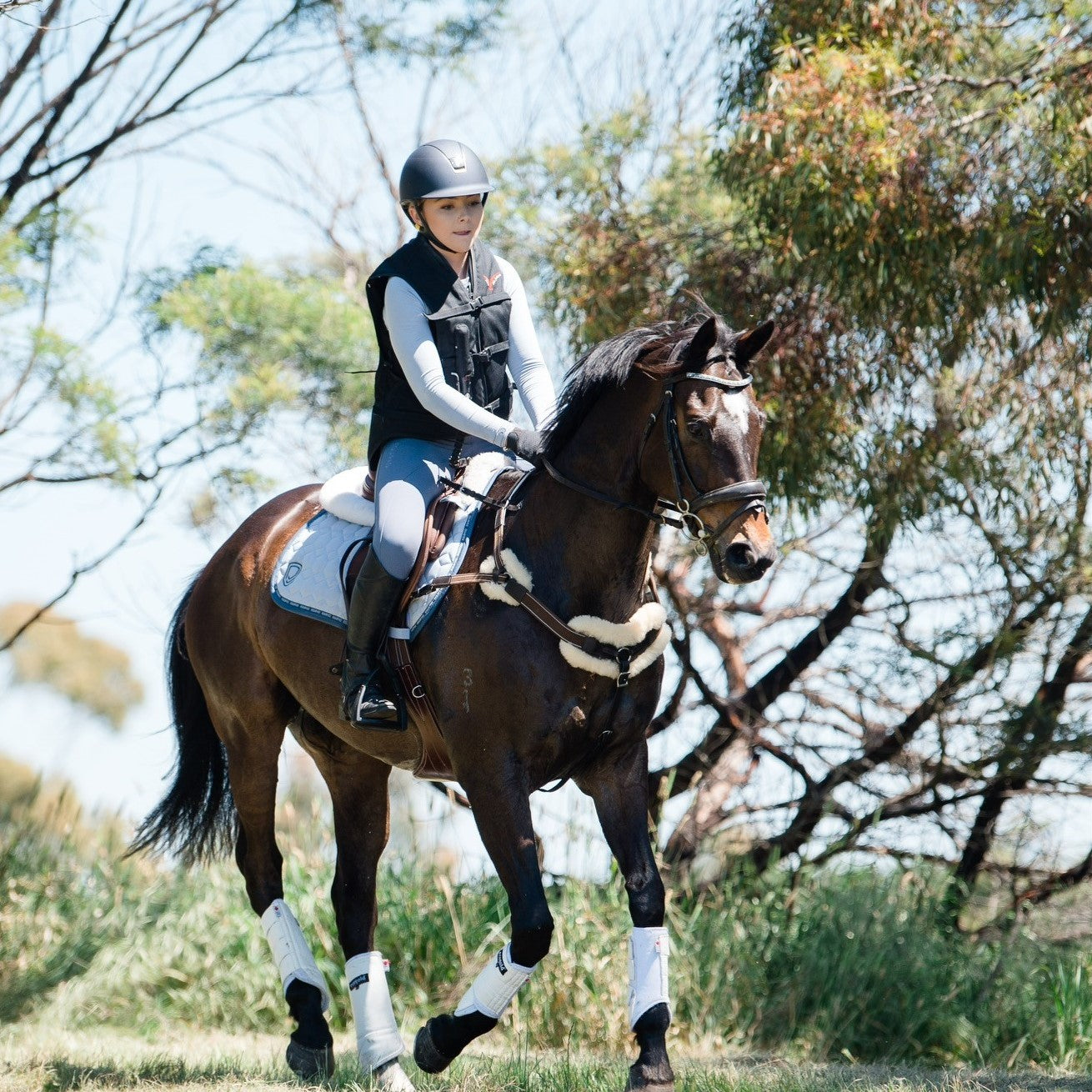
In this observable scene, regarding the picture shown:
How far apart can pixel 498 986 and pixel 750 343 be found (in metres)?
2.21

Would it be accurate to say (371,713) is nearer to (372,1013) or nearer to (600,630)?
(600,630)

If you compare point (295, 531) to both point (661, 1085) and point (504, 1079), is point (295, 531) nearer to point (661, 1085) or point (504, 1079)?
point (504, 1079)

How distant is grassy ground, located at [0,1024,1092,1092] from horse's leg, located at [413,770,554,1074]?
30 centimetres

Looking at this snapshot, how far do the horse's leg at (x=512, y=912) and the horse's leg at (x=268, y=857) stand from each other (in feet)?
3.66

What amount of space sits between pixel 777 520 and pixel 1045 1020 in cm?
356

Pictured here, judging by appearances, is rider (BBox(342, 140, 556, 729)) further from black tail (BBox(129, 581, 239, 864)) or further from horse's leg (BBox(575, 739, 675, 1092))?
black tail (BBox(129, 581, 239, 864))

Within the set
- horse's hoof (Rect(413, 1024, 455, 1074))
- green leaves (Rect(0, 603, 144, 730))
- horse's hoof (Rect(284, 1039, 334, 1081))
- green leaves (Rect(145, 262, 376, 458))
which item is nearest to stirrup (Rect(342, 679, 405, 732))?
horse's hoof (Rect(413, 1024, 455, 1074))

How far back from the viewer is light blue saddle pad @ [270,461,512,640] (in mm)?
4648

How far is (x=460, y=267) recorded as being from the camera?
4887 mm

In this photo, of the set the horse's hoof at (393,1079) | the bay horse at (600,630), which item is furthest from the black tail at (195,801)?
the horse's hoof at (393,1079)

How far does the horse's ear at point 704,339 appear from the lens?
4066mm

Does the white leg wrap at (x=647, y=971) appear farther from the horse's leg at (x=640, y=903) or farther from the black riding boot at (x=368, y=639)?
the black riding boot at (x=368, y=639)

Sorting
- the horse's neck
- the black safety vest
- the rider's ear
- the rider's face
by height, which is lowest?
the horse's neck

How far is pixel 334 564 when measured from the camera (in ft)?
16.9
